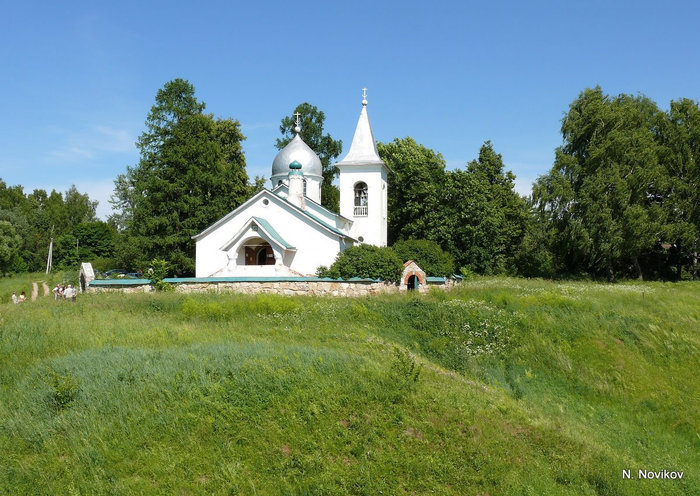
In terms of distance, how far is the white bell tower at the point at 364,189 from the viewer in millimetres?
29797

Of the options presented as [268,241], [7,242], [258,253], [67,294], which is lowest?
[67,294]

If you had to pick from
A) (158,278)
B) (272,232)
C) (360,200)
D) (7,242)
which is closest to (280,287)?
(272,232)

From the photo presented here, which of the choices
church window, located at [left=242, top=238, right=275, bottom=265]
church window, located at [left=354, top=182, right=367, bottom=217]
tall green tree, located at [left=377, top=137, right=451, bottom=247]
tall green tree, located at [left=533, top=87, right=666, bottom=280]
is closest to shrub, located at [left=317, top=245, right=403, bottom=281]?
church window, located at [left=242, top=238, right=275, bottom=265]

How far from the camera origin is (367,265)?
22.1 metres

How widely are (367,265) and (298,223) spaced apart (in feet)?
15.6

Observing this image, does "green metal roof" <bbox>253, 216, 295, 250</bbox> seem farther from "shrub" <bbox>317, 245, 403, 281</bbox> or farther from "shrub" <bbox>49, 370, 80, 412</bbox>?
"shrub" <bbox>49, 370, 80, 412</bbox>

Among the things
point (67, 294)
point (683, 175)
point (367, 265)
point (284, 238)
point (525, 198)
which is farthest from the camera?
point (525, 198)

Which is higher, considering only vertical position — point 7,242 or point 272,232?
point 7,242

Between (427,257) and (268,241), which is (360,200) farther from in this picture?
(268,241)

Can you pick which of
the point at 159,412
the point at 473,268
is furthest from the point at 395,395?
the point at 473,268

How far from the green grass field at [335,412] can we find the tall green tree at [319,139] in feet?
113

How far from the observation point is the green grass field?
755 centimetres

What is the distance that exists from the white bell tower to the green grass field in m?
16.2

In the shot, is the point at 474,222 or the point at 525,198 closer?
the point at 474,222
